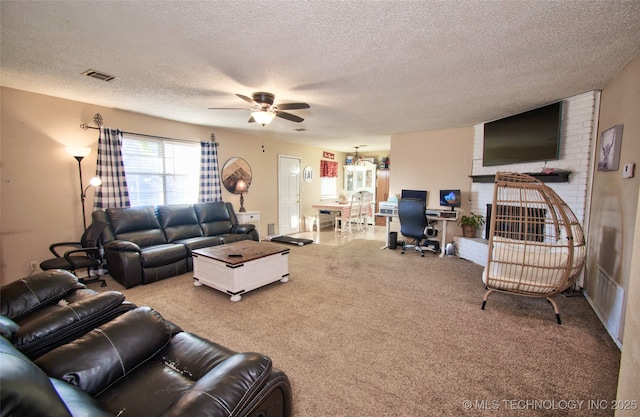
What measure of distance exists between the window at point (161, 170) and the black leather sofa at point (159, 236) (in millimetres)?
403

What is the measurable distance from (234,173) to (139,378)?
487cm

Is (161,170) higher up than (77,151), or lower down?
lower down

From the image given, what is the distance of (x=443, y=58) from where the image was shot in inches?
92.8

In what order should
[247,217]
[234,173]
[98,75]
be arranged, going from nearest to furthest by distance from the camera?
[98,75]
[247,217]
[234,173]

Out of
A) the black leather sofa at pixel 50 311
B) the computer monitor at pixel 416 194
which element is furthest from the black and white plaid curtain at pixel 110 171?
the computer monitor at pixel 416 194

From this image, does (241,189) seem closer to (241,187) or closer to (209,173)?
(241,187)

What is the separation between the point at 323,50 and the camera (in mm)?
2227

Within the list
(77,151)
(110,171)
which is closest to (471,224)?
(110,171)

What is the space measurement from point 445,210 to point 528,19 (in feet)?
12.1

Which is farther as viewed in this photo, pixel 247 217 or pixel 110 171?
pixel 247 217

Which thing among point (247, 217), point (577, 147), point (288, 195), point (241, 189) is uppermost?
point (577, 147)

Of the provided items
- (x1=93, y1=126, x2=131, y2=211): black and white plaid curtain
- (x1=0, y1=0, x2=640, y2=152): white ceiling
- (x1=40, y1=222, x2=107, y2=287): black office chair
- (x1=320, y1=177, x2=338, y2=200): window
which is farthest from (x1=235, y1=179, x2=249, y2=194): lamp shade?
(x1=320, y1=177, x2=338, y2=200): window

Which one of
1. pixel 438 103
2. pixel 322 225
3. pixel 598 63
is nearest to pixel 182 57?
pixel 438 103

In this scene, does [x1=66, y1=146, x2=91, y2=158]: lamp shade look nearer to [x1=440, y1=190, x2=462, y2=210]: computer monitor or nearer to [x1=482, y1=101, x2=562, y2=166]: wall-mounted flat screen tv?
[x1=440, y1=190, x2=462, y2=210]: computer monitor
